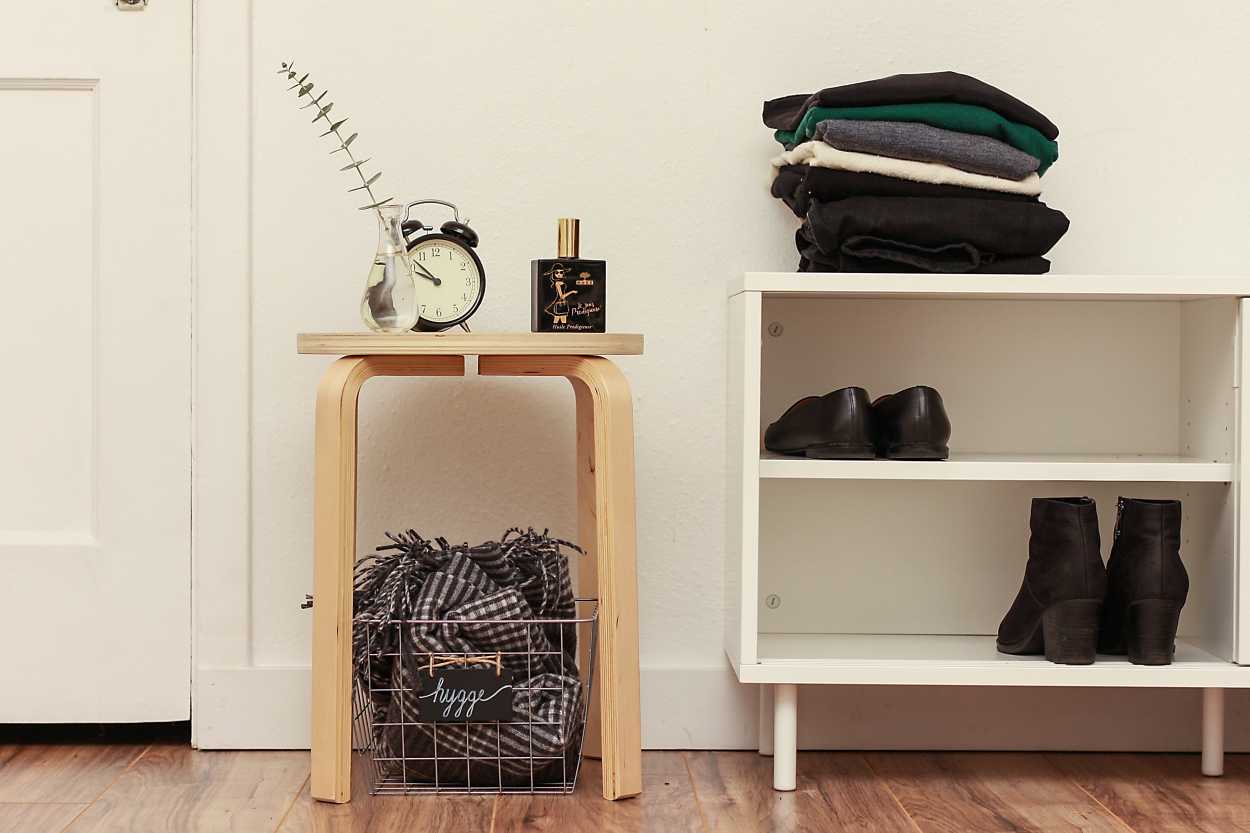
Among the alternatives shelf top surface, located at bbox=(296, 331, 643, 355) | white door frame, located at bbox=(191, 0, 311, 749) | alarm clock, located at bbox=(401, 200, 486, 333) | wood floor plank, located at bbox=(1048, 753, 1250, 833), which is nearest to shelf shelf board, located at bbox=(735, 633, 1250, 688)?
wood floor plank, located at bbox=(1048, 753, 1250, 833)

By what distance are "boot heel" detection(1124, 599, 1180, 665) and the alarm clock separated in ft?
2.89

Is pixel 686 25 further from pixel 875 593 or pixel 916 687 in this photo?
pixel 916 687

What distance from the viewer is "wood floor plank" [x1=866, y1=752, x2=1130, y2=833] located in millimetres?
1283

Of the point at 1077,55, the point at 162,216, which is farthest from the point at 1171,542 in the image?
the point at 162,216

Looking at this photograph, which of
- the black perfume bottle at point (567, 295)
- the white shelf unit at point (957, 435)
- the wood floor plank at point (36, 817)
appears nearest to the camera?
the wood floor plank at point (36, 817)

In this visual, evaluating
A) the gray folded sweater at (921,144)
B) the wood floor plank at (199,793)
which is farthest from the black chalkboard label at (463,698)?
the gray folded sweater at (921,144)

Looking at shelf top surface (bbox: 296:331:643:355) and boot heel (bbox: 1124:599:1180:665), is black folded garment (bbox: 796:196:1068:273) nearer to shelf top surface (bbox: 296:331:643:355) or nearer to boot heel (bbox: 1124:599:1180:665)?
shelf top surface (bbox: 296:331:643:355)

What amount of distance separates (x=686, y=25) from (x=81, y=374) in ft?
3.10

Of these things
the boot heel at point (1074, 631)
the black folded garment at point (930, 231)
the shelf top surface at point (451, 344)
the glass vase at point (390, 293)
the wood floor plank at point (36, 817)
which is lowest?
the wood floor plank at point (36, 817)

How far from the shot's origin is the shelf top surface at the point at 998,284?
4.49 feet

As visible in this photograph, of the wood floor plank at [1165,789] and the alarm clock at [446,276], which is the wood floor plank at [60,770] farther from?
the wood floor plank at [1165,789]

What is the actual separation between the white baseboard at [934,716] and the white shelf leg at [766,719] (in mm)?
36

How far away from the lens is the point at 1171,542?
1389 mm

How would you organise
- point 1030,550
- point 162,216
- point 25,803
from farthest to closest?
point 162,216 → point 1030,550 → point 25,803
